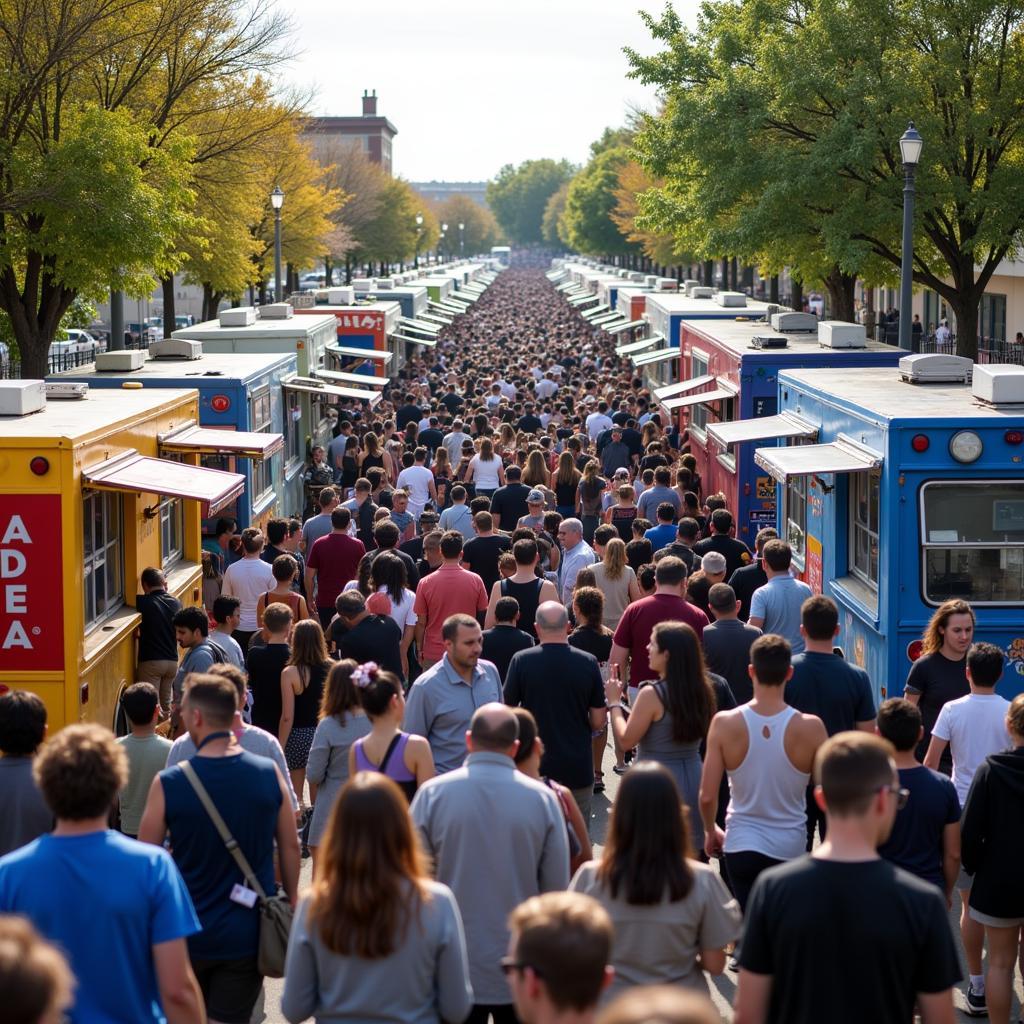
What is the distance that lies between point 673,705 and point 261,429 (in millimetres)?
11155

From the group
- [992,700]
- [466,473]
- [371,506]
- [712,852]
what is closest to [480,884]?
[712,852]

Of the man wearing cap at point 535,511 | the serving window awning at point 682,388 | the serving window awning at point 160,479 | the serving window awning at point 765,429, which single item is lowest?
the man wearing cap at point 535,511

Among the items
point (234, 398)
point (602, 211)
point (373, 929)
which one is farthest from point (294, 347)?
point (602, 211)

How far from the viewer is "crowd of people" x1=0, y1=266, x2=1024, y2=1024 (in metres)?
4.28

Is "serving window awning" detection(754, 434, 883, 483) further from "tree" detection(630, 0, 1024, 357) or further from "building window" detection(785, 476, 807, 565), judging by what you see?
"tree" detection(630, 0, 1024, 357)

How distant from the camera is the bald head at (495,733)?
5371mm

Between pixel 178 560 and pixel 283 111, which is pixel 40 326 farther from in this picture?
pixel 178 560

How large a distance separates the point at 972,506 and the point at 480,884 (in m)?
5.67

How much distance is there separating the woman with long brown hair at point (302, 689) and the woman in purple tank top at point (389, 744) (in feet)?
8.66

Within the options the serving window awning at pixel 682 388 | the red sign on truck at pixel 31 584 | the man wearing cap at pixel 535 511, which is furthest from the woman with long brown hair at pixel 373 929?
the serving window awning at pixel 682 388

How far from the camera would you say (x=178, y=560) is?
1331cm

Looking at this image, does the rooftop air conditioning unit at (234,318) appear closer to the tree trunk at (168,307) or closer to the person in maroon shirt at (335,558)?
the person in maroon shirt at (335,558)

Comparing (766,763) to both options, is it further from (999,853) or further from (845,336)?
(845,336)

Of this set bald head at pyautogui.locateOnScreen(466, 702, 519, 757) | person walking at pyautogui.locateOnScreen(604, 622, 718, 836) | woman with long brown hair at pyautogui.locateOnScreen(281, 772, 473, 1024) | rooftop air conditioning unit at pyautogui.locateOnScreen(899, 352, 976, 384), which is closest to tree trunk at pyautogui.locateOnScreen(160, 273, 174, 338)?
rooftop air conditioning unit at pyautogui.locateOnScreen(899, 352, 976, 384)
